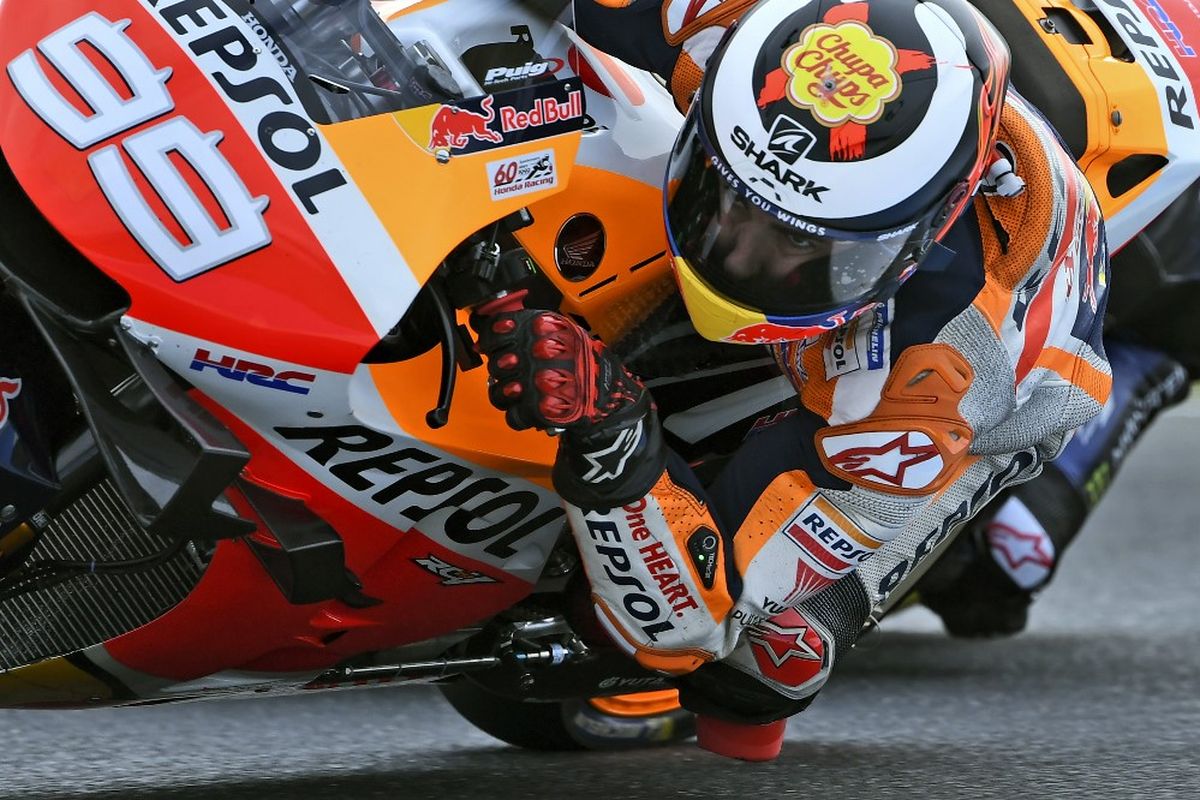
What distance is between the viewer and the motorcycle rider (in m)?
2.71

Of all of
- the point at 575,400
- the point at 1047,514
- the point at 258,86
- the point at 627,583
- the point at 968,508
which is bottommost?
the point at 1047,514

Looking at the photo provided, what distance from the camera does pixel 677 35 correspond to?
3.08 meters

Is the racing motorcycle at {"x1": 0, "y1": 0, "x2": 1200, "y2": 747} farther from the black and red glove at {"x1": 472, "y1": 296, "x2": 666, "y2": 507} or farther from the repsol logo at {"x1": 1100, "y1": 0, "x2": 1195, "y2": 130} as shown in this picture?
the repsol logo at {"x1": 1100, "y1": 0, "x2": 1195, "y2": 130}

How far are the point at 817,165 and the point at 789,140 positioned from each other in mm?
56

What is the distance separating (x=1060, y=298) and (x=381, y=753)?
185 centimetres

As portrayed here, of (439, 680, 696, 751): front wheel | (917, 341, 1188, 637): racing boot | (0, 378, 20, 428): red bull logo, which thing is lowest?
(917, 341, 1188, 637): racing boot

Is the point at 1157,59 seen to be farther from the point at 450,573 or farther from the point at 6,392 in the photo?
the point at 6,392

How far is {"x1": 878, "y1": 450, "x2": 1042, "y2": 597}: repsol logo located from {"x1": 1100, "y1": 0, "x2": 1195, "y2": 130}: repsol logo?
779 millimetres

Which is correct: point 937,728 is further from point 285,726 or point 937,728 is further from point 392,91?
point 392,91

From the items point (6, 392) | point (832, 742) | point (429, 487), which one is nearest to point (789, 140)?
point (429, 487)

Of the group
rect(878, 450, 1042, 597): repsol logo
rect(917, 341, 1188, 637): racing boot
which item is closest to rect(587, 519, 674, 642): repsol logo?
rect(878, 450, 1042, 597): repsol logo

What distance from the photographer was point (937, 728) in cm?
437

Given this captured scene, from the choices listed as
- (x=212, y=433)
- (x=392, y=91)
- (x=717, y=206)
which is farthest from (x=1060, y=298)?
(x=212, y=433)

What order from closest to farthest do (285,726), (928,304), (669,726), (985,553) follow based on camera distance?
1. (928,304)
2. (669,726)
3. (285,726)
4. (985,553)
